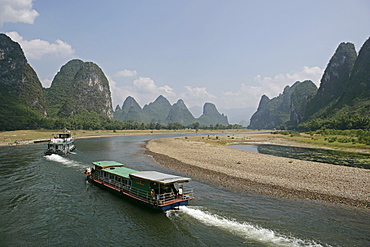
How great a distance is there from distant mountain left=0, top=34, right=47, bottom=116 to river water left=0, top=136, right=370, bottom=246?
16614 centimetres

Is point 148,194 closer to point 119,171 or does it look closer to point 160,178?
point 160,178

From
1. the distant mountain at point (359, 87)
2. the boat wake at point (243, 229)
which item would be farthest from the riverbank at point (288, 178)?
the distant mountain at point (359, 87)

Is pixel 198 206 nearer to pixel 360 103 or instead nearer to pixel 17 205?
pixel 17 205

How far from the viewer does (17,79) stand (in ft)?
544

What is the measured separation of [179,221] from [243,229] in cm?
491

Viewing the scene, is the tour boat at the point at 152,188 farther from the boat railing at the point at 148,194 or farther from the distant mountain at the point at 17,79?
the distant mountain at the point at 17,79

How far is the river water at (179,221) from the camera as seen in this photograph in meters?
13.9

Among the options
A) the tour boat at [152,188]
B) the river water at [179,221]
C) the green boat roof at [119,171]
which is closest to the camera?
the river water at [179,221]

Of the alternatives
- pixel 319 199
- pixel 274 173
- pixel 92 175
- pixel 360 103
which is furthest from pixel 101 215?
pixel 360 103

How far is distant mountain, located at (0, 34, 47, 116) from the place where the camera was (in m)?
157

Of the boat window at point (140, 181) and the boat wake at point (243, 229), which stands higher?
the boat window at point (140, 181)

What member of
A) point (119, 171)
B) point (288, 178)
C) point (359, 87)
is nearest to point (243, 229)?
point (288, 178)

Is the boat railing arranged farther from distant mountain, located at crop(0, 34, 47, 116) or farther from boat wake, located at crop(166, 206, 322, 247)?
distant mountain, located at crop(0, 34, 47, 116)

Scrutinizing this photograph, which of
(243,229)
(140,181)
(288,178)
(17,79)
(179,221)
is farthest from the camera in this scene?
(17,79)
